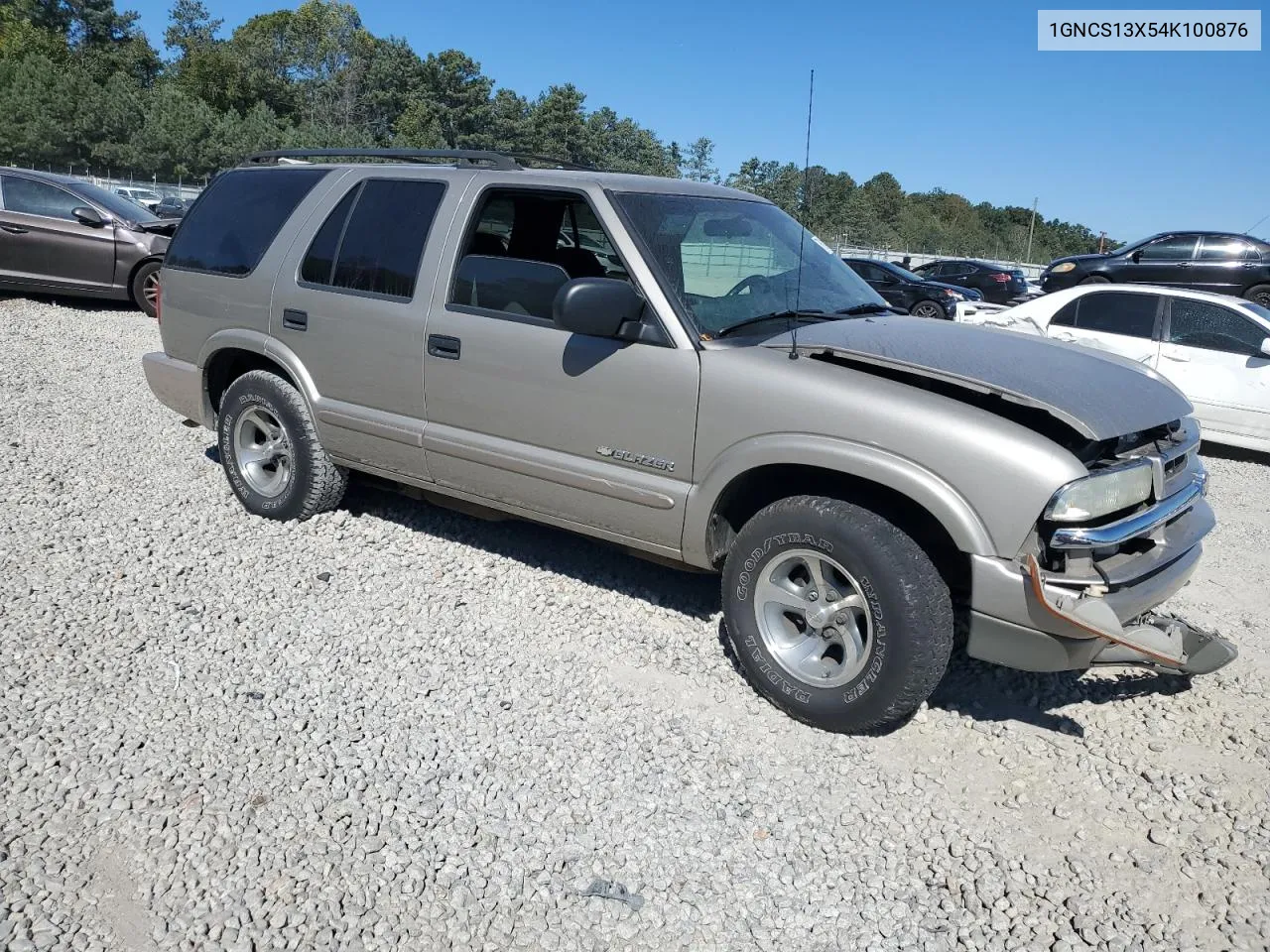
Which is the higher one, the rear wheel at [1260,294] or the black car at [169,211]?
the black car at [169,211]

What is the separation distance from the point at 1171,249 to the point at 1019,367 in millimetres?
14708

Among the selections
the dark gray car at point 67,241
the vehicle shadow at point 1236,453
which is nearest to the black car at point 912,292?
the vehicle shadow at point 1236,453

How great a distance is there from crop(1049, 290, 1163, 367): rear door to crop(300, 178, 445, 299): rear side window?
696 centimetres

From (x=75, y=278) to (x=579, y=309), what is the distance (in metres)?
10.3

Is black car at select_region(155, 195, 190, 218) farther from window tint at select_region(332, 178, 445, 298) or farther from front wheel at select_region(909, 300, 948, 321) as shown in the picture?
front wheel at select_region(909, 300, 948, 321)

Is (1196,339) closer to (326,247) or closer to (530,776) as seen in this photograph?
(326,247)

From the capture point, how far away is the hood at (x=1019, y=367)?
330 centimetres

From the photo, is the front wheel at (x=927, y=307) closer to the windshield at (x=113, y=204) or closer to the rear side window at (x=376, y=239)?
the windshield at (x=113, y=204)

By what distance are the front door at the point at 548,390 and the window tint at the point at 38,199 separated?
30.5 ft

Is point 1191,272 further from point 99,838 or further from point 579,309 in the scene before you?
point 99,838

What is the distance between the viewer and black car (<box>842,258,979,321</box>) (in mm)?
17212

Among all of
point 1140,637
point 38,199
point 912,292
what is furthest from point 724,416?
point 912,292

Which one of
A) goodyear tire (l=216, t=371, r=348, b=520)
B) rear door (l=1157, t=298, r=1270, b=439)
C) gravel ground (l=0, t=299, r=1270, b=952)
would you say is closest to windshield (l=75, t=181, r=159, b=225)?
goodyear tire (l=216, t=371, r=348, b=520)

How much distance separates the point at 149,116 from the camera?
5859 centimetres
